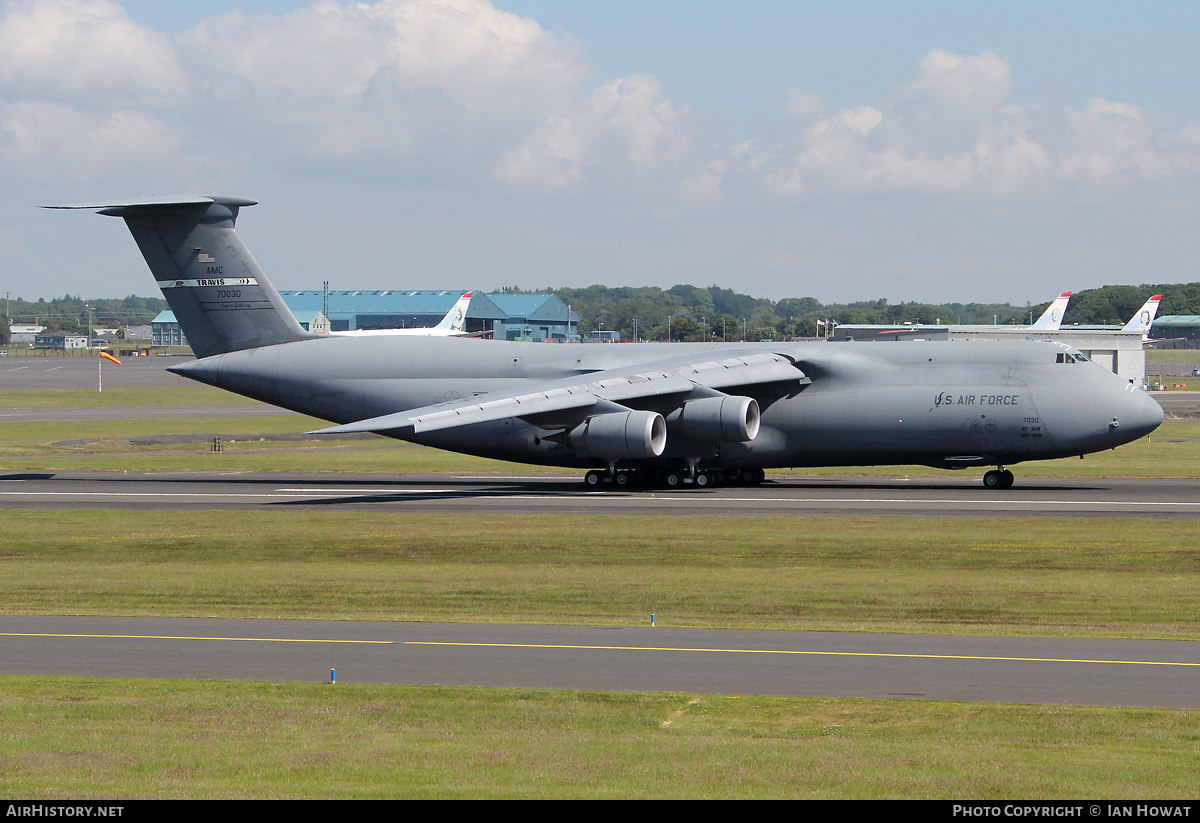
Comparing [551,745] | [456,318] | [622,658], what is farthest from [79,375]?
[551,745]

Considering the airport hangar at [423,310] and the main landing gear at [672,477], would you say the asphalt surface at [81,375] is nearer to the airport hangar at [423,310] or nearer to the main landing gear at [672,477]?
the airport hangar at [423,310]

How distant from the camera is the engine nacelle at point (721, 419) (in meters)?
35.0

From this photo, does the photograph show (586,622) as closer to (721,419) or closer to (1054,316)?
(721,419)

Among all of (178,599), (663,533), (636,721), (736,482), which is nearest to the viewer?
(636,721)

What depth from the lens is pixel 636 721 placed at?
12.0m

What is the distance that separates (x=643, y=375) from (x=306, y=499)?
9935 mm

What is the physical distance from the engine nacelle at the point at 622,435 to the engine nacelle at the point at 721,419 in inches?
31.5

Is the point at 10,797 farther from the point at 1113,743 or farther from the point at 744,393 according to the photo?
the point at 744,393

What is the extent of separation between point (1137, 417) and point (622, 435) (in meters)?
13.8

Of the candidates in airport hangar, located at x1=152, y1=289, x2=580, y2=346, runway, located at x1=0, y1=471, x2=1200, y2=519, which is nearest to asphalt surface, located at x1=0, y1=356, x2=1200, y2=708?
runway, located at x1=0, y1=471, x2=1200, y2=519

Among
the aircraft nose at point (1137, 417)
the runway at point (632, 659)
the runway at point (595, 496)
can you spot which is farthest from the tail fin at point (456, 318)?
the runway at point (632, 659)

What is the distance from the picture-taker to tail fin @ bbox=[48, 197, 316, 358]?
3897 cm

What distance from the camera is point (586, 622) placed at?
17.6m

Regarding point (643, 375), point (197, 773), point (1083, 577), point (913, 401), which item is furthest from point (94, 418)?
point (197, 773)
